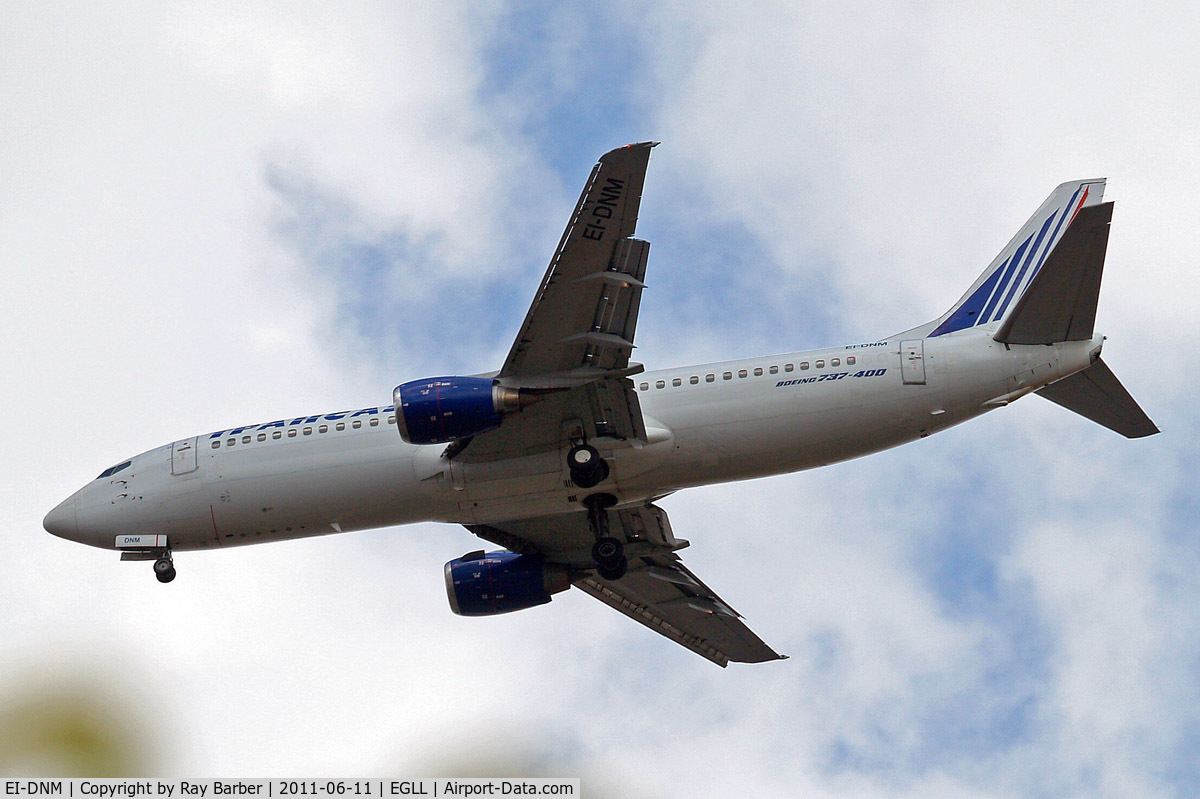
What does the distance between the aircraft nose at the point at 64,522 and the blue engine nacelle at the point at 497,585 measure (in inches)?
364

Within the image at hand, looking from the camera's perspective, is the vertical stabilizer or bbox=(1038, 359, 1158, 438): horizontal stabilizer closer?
bbox=(1038, 359, 1158, 438): horizontal stabilizer

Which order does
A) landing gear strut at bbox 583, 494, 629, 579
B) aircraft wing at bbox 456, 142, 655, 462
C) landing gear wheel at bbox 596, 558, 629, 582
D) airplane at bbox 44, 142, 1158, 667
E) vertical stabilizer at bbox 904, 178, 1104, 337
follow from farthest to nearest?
landing gear wheel at bbox 596, 558, 629, 582, landing gear strut at bbox 583, 494, 629, 579, vertical stabilizer at bbox 904, 178, 1104, 337, airplane at bbox 44, 142, 1158, 667, aircraft wing at bbox 456, 142, 655, 462

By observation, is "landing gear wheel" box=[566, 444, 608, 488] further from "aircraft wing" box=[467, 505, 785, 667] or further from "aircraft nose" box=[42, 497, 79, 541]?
"aircraft nose" box=[42, 497, 79, 541]

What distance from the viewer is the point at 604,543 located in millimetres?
32188

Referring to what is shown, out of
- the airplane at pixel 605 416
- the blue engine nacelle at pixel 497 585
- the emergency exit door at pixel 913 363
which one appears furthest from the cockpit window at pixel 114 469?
the emergency exit door at pixel 913 363

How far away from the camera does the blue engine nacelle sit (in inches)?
1391

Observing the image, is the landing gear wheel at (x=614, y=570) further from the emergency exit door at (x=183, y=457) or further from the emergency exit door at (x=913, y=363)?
the emergency exit door at (x=183, y=457)

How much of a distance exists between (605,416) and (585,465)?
115cm

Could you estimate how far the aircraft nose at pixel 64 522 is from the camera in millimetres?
32781

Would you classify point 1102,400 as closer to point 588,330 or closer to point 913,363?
point 913,363

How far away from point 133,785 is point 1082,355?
2007 centimetres

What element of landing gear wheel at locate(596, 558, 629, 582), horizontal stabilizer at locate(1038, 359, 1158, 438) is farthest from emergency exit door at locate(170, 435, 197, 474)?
horizontal stabilizer at locate(1038, 359, 1158, 438)

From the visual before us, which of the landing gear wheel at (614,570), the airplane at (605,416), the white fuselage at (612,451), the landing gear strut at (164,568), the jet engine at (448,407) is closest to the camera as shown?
the airplane at (605,416)

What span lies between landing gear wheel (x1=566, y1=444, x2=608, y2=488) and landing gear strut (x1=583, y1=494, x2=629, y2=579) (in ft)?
3.33
